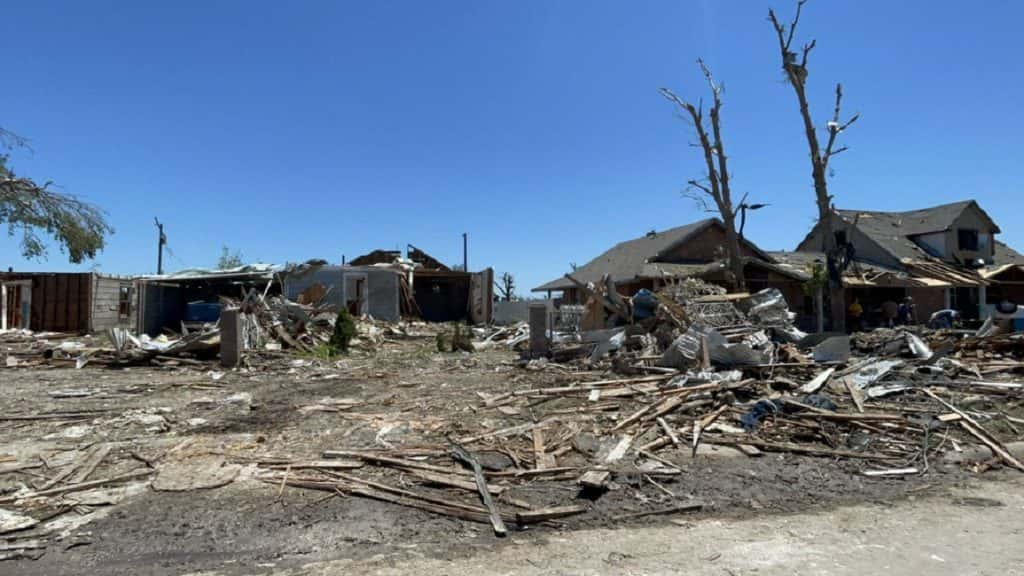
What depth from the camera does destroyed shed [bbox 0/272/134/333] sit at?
23141mm

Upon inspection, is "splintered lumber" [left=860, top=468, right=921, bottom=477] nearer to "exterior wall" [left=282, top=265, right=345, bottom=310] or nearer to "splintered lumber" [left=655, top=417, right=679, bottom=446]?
"splintered lumber" [left=655, top=417, right=679, bottom=446]

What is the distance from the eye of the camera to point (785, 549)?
159 inches

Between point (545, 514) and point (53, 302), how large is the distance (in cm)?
2640

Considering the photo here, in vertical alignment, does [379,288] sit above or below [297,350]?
above

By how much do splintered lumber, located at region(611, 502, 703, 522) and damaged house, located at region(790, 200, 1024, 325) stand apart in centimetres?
2596

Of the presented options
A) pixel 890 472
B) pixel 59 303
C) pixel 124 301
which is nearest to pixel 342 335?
pixel 890 472

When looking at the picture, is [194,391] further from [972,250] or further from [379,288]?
[972,250]

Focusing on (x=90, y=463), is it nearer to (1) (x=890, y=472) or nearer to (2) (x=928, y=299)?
(1) (x=890, y=472)

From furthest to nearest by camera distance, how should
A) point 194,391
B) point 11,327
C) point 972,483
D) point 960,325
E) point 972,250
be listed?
point 972,250 → point 11,327 → point 960,325 → point 194,391 → point 972,483

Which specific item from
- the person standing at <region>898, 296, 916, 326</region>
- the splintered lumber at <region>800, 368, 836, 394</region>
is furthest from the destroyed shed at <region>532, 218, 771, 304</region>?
the splintered lumber at <region>800, 368, 836, 394</region>

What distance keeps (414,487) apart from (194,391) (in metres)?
6.98

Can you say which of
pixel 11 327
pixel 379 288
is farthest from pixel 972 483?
pixel 11 327

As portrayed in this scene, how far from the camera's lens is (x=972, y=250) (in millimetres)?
32188

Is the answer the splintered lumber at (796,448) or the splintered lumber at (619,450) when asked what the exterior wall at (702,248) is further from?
the splintered lumber at (619,450)
